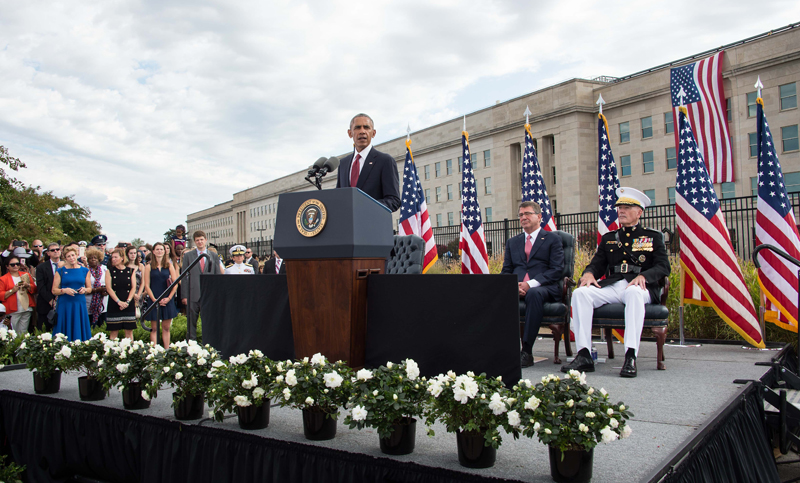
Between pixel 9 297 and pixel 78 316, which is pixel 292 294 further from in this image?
pixel 9 297

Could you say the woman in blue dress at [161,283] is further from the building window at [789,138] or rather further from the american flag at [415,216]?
the building window at [789,138]

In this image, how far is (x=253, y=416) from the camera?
294 centimetres

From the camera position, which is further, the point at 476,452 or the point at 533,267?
the point at 533,267

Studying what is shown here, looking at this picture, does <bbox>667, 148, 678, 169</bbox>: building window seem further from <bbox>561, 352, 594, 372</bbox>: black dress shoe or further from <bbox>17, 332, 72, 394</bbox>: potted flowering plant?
<bbox>17, 332, 72, 394</bbox>: potted flowering plant

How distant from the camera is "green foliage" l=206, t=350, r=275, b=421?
2.82m

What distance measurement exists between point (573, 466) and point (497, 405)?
357 millimetres

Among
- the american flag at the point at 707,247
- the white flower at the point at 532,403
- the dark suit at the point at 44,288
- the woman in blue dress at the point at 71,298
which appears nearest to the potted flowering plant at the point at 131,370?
the white flower at the point at 532,403

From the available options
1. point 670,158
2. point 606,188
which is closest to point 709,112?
point 670,158

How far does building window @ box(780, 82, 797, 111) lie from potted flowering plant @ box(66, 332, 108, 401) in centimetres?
4108

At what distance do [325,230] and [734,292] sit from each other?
17.6 ft

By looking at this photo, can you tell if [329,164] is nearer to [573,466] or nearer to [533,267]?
[573,466]

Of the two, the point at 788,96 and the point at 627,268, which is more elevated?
the point at 788,96

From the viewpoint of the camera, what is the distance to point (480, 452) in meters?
2.29

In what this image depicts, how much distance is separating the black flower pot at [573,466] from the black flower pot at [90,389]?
127 inches
